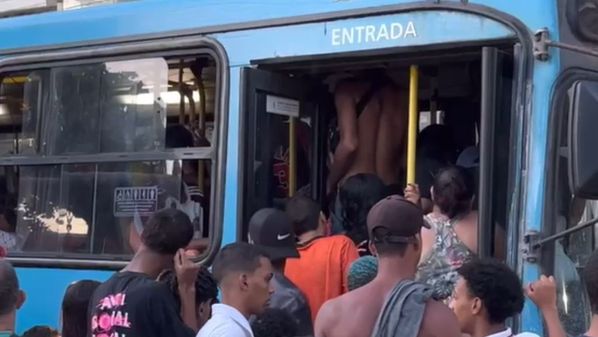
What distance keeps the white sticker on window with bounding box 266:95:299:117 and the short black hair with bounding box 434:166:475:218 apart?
932mm

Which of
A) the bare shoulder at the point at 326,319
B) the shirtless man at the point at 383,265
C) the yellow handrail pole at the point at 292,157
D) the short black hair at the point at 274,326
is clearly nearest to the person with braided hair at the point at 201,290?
the short black hair at the point at 274,326

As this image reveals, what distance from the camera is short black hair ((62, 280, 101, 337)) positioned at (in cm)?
468

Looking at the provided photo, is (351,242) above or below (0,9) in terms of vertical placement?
below

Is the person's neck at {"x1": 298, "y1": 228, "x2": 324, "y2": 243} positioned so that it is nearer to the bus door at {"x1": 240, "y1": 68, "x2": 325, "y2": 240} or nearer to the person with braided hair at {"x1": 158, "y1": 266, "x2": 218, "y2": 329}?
the bus door at {"x1": 240, "y1": 68, "x2": 325, "y2": 240}

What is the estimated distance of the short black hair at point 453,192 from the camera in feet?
16.4

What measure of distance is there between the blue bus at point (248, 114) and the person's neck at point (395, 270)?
78cm

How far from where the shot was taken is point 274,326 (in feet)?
13.0

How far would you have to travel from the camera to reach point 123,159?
19.2 feet

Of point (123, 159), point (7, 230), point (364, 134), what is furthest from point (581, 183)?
point (7, 230)

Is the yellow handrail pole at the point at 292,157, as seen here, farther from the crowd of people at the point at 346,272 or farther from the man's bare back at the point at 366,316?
the man's bare back at the point at 366,316

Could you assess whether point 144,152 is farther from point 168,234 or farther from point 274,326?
point 274,326

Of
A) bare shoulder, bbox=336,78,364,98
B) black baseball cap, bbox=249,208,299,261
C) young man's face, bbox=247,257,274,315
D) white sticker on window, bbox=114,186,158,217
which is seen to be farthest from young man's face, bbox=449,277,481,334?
white sticker on window, bbox=114,186,158,217

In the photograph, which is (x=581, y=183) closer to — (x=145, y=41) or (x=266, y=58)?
Answer: (x=266, y=58)

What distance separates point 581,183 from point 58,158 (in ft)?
9.86
